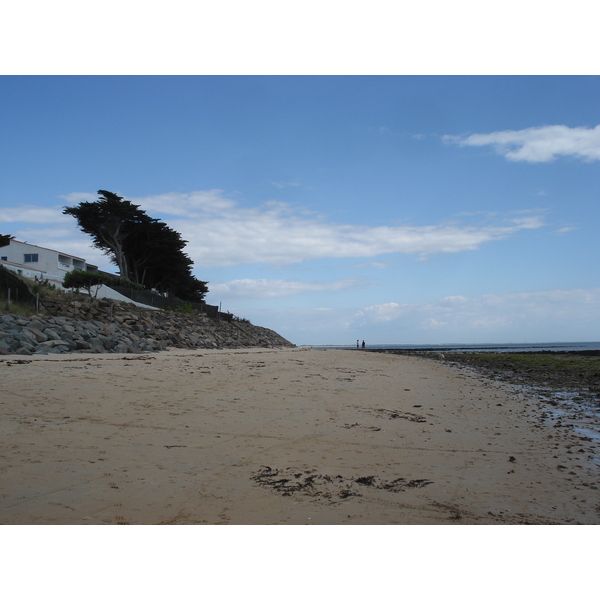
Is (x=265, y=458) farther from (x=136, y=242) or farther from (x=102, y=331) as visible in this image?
(x=136, y=242)

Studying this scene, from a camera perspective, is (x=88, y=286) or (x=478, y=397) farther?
(x=88, y=286)

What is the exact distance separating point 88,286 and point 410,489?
29.0 metres

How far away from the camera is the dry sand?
136 inches

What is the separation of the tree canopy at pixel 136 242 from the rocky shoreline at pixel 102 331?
13317 mm

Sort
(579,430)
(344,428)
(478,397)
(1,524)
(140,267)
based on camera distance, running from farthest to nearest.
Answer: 1. (140,267)
2. (478,397)
3. (579,430)
4. (344,428)
5. (1,524)

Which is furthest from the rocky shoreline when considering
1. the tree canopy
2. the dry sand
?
the tree canopy

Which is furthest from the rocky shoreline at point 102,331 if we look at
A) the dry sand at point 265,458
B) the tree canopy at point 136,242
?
the tree canopy at point 136,242

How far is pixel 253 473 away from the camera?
4.22 m

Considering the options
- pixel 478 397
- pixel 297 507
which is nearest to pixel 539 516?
pixel 297 507

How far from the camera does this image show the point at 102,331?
55.3ft

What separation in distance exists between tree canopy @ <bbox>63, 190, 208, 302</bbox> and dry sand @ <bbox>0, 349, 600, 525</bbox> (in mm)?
34901

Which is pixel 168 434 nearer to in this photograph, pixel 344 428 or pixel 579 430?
pixel 344 428

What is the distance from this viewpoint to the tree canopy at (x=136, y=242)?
40.2 metres

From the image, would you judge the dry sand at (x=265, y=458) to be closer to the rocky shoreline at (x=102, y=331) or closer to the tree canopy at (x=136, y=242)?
the rocky shoreline at (x=102, y=331)
